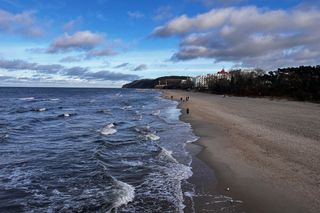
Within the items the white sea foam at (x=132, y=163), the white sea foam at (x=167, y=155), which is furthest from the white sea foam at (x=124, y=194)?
the white sea foam at (x=167, y=155)

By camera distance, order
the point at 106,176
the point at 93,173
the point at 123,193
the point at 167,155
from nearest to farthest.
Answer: the point at 123,193, the point at 106,176, the point at 93,173, the point at 167,155

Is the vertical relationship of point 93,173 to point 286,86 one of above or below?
below

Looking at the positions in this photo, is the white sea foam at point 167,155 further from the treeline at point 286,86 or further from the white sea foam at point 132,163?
the treeline at point 286,86

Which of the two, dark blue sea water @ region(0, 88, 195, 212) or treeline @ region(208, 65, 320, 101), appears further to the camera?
treeline @ region(208, 65, 320, 101)

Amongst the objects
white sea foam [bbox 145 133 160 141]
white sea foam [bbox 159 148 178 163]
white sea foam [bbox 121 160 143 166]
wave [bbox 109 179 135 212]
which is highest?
wave [bbox 109 179 135 212]

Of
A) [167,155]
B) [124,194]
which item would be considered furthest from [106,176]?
[167,155]

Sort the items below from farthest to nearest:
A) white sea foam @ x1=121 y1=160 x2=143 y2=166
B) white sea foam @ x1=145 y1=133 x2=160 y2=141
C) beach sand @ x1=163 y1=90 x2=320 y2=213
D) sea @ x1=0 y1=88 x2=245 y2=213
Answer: white sea foam @ x1=145 y1=133 x2=160 y2=141 → white sea foam @ x1=121 y1=160 x2=143 y2=166 → sea @ x1=0 y1=88 x2=245 y2=213 → beach sand @ x1=163 y1=90 x2=320 y2=213

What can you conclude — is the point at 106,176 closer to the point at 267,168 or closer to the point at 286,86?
the point at 267,168

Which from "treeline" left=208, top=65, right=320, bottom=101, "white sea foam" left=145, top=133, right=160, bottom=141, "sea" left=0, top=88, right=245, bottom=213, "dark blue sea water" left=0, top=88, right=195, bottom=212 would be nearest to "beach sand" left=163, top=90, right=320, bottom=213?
"sea" left=0, top=88, right=245, bottom=213

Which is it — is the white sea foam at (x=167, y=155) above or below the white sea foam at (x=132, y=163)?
below

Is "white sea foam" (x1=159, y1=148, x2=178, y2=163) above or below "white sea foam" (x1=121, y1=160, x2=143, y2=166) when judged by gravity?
below

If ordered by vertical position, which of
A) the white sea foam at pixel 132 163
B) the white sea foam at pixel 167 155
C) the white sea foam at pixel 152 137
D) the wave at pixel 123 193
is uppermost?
the wave at pixel 123 193

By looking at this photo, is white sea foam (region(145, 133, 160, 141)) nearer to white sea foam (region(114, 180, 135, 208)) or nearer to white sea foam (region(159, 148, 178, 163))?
white sea foam (region(159, 148, 178, 163))

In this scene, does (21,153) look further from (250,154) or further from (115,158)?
(250,154)
